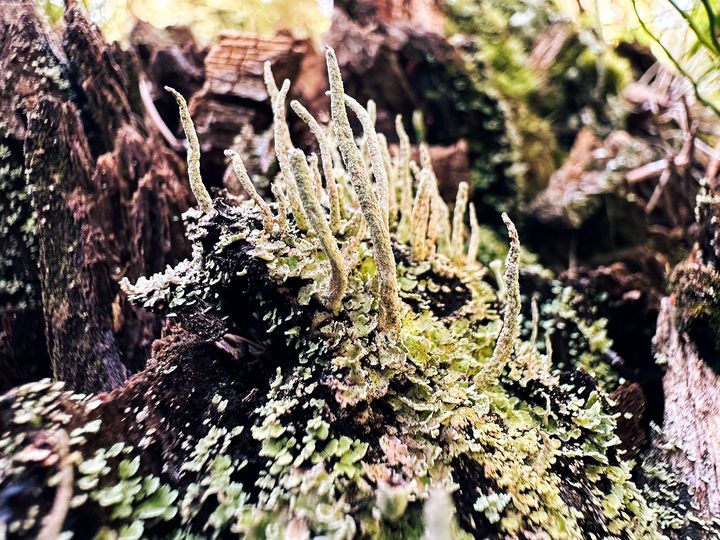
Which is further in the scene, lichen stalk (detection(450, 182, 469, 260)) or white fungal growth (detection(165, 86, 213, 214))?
lichen stalk (detection(450, 182, 469, 260))

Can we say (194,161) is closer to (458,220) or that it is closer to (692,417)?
(458,220)

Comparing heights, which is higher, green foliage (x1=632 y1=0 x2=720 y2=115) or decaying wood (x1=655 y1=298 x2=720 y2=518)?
green foliage (x1=632 y1=0 x2=720 y2=115)

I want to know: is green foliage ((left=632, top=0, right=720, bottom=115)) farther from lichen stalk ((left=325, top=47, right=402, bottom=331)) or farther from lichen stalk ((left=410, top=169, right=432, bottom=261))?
lichen stalk ((left=325, top=47, right=402, bottom=331))

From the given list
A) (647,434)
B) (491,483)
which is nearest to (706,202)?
(647,434)

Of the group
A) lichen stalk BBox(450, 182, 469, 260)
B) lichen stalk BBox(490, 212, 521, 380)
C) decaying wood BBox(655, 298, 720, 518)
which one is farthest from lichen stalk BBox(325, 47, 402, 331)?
decaying wood BBox(655, 298, 720, 518)

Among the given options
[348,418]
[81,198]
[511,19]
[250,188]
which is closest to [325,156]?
[250,188]

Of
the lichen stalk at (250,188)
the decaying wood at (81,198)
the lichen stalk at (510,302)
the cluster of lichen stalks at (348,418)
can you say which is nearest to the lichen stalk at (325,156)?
the cluster of lichen stalks at (348,418)

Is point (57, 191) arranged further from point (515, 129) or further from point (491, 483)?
point (515, 129)
